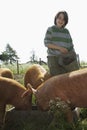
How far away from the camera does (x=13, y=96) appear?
775 centimetres

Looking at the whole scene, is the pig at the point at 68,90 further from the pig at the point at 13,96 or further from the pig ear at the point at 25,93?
the pig at the point at 13,96

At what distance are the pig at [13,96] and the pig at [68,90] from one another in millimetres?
440

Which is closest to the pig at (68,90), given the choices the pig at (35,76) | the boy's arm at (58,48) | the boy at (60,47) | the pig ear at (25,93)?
the pig ear at (25,93)

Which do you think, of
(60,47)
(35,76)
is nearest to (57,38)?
(60,47)

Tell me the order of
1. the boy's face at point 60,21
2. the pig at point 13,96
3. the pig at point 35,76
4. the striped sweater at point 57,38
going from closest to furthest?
the pig at point 13,96, the boy's face at point 60,21, the striped sweater at point 57,38, the pig at point 35,76

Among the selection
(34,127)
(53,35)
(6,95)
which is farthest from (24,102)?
(53,35)

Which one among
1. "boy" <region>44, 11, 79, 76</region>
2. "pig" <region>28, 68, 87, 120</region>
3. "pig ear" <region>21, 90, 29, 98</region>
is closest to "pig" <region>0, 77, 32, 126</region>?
"pig ear" <region>21, 90, 29, 98</region>

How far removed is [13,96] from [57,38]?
144 centimetres

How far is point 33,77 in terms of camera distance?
9609 mm

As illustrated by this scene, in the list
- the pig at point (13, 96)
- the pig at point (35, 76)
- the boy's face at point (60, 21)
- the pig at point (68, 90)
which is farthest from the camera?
the pig at point (35, 76)

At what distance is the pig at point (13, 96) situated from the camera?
7.66 metres

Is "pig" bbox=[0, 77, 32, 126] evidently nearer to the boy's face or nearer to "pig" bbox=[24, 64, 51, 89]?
"pig" bbox=[24, 64, 51, 89]

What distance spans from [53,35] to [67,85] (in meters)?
1.30

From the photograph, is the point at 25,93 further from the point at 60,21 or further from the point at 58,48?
the point at 60,21
